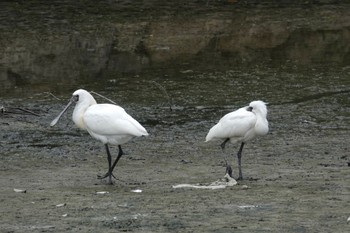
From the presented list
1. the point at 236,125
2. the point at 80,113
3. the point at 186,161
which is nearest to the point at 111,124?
the point at 80,113

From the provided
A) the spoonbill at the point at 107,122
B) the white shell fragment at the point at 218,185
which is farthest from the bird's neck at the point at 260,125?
the spoonbill at the point at 107,122

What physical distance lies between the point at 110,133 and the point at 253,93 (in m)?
6.19

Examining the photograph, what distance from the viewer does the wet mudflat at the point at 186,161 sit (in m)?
6.64

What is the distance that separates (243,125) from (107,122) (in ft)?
4.04

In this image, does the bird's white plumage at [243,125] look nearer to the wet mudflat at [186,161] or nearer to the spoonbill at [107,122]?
the wet mudflat at [186,161]

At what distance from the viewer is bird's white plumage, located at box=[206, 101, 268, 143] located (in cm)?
884

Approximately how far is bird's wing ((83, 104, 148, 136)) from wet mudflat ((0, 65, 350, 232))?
479mm

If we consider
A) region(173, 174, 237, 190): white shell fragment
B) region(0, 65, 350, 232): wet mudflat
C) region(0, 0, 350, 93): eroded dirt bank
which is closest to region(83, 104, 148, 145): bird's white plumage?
region(0, 65, 350, 232): wet mudflat

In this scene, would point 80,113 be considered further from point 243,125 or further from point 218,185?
point 218,185

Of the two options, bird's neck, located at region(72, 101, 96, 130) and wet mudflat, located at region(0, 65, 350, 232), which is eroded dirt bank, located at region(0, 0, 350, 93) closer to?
wet mudflat, located at region(0, 65, 350, 232)

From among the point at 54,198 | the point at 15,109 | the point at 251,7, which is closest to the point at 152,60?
the point at 15,109

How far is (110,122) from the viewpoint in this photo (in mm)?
8586

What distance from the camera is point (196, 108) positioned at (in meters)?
13.4

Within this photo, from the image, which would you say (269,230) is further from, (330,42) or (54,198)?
(330,42)
